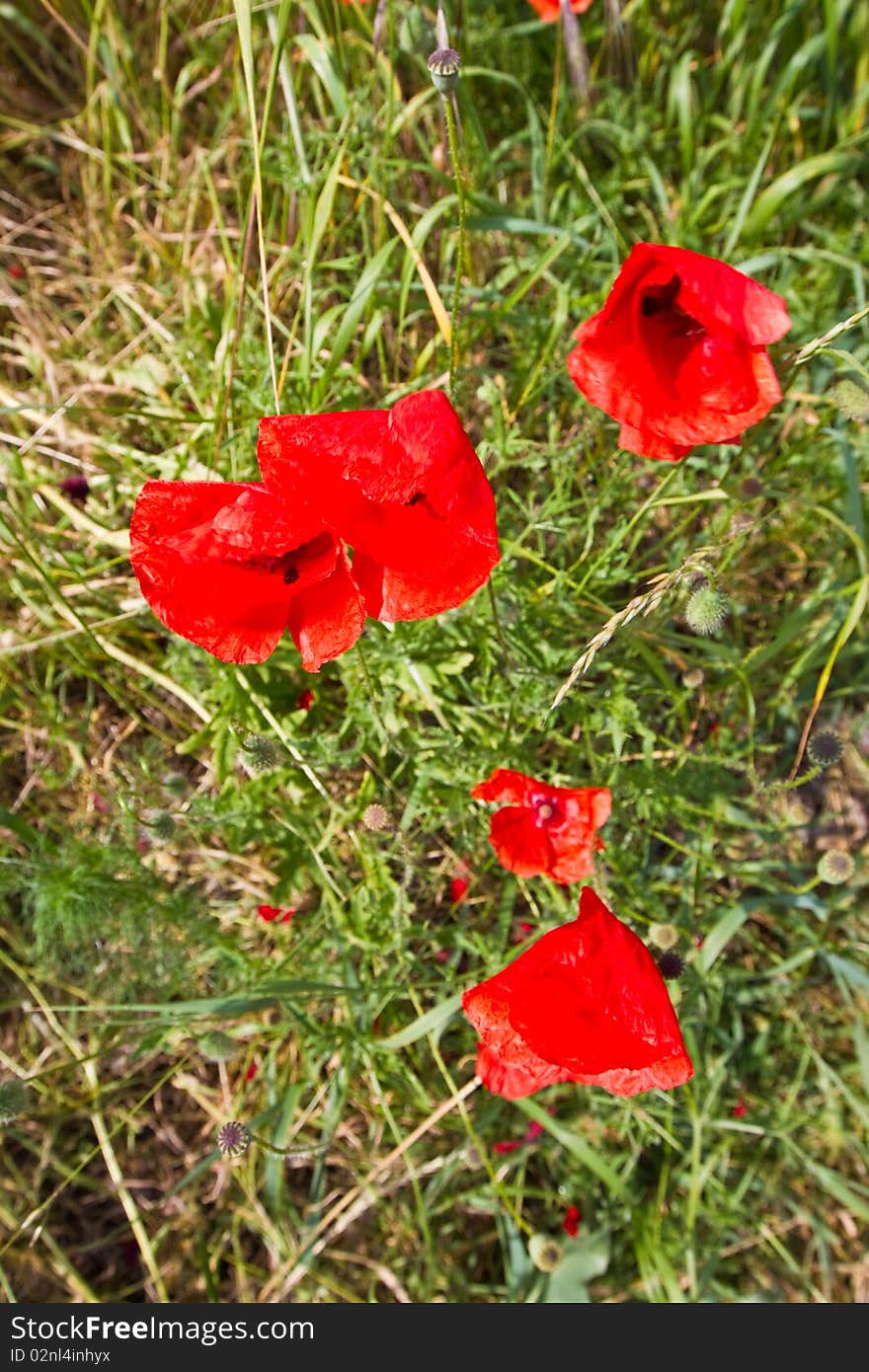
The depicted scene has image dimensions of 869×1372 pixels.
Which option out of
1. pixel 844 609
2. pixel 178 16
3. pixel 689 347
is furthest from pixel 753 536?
pixel 178 16

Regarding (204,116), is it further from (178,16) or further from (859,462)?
(859,462)

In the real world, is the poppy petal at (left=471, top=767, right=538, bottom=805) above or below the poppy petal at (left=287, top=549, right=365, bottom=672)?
below

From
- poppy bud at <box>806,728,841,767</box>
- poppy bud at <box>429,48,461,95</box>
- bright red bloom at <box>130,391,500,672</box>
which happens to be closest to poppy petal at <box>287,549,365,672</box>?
bright red bloom at <box>130,391,500,672</box>

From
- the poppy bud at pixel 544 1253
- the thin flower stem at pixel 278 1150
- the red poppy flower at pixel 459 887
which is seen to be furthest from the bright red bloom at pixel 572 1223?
the red poppy flower at pixel 459 887

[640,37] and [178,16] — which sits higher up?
[178,16]

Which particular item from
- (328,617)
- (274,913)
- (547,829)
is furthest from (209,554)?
(274,913)

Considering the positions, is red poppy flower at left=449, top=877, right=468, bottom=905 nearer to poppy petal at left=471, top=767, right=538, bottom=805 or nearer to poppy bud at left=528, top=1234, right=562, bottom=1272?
poppy petal at left=471, top=767, right=538, bottom=805

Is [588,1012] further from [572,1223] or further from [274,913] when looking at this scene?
[572,1223]

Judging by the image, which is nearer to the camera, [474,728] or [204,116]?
[474,728]
